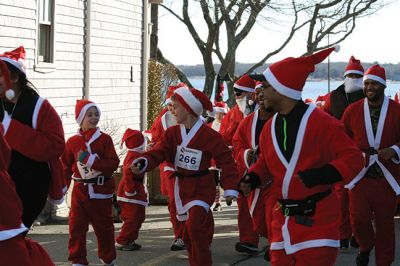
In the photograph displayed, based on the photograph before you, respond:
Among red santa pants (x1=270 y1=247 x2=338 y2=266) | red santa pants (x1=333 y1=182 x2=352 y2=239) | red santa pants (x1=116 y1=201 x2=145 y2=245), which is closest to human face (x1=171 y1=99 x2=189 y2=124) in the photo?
red santa pants (x1=116 y1=201 x2=145 y2=245)

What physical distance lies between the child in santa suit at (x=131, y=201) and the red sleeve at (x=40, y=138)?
3.79 m

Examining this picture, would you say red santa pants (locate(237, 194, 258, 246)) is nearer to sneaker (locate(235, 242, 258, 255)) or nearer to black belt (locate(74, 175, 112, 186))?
sneaker (locate(235, 242, 258, 255))

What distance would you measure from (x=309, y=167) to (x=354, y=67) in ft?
15.3

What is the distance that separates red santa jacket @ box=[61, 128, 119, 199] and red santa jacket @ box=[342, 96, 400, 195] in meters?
2.40

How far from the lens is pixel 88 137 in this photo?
29.7ft

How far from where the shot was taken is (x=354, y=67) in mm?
10562

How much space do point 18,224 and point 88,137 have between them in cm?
403

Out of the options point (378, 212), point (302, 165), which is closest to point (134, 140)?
point (378, 212)

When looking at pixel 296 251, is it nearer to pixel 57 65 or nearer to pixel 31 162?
pixel 31 162

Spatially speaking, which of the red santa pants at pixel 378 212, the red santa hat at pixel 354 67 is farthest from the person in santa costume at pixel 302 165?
the red santa hat at pixel 354 67

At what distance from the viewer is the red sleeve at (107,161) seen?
29.0 ft

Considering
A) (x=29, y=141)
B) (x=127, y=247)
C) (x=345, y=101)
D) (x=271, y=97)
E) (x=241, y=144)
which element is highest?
(x=271, y=97)

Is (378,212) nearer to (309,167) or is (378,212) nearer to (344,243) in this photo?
(344,243)

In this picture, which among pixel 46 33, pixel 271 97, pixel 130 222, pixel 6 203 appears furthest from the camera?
pixel 46 33
